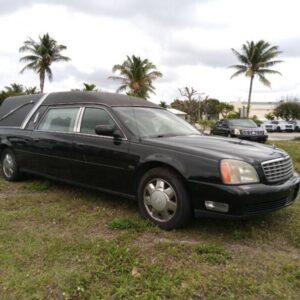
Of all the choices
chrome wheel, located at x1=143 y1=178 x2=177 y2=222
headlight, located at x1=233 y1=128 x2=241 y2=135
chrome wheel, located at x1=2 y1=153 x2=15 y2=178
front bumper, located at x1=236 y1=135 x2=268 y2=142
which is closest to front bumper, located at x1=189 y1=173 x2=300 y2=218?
chrome wheel, located at x1=143 y1=178 x2=177 y2=222

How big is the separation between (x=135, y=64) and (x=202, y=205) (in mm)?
35589

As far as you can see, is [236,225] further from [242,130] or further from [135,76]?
[135,76]

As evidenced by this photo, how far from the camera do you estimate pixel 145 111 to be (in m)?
5.32

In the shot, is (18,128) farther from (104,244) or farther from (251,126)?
(251,126)

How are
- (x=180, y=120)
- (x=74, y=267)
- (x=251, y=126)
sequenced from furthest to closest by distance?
(x=251, y=126)
(x=180, y=120)
(x=74, y=267)

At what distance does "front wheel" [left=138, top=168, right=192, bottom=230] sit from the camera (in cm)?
396

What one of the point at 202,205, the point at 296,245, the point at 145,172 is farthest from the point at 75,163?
the point at 296,245

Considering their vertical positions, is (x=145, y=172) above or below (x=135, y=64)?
below

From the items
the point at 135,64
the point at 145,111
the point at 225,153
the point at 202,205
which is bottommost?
the point at 202,205

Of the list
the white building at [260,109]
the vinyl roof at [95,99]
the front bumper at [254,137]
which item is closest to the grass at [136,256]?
the vinyl roof at [95,99]

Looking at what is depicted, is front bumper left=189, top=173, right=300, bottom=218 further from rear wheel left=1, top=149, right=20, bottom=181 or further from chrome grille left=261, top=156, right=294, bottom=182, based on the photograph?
rear wheel left=1, top=149, right=20, bottom=181

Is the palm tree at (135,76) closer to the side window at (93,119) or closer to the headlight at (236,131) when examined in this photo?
the headlight at (236,131)

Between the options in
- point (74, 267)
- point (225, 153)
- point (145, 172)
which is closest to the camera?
point (74, 267)

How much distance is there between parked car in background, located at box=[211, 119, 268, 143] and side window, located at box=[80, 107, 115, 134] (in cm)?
1275
